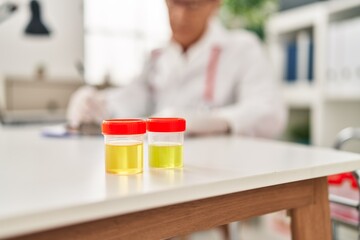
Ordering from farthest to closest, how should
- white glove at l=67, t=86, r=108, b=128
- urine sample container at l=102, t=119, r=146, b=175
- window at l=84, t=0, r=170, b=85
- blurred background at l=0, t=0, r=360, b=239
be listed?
window at l=84, t=0, r=170, b=85 → blurred background at l=0, t=0, r=360, b=239 → white glove at l=67, t=86, r=108, b=128 → urine sample container at l=102, t=119, r=146, b=175

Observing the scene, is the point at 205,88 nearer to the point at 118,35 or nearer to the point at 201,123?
the point at 201,123

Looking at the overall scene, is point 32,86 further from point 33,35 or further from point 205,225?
point 205,225

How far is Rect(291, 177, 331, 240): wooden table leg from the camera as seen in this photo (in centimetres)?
72

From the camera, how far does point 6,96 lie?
2184mm

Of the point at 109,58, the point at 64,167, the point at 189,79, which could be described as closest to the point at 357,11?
the point at 189,79

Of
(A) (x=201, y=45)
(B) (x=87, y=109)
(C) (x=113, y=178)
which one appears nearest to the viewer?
(C) (x=113, y=178)

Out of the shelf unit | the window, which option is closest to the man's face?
the shelf unit

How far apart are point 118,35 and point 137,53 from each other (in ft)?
0.60

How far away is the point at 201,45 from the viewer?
4.70 ft

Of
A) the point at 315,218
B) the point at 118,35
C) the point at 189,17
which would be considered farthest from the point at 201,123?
the point at 118,35

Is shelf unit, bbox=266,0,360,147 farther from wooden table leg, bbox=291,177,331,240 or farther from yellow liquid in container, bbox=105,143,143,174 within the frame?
yellow liquid in container, bbox=105,143,143,174

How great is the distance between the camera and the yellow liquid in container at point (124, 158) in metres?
0.60

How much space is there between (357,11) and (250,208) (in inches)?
61.9

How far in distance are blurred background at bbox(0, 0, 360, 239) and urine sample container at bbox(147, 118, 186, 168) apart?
3.68 ft
